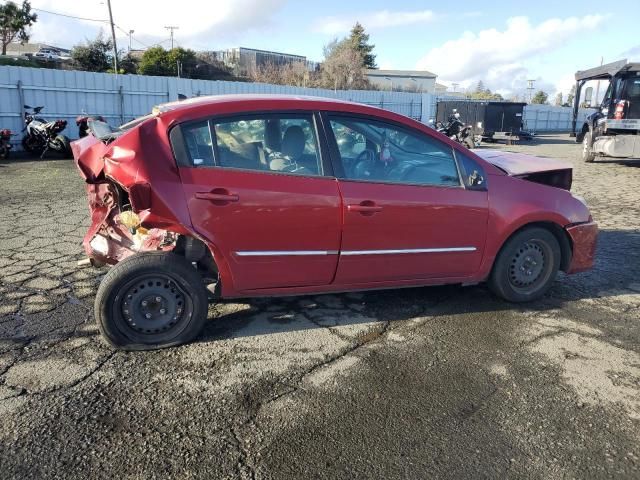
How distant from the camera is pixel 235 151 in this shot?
358 centimetres

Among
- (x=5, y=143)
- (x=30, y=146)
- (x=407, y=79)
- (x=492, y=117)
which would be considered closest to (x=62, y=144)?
(x=30, y=146)

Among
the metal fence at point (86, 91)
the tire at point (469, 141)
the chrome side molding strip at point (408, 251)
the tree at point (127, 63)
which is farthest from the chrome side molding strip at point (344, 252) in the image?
the tree at point (127, 63)

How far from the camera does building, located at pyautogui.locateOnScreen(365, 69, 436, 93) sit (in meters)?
62.8

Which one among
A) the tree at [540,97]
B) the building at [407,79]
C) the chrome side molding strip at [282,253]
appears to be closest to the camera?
the chrome side molding strip at [282,253]

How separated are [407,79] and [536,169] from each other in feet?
216

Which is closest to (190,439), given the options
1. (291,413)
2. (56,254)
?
(291,413)

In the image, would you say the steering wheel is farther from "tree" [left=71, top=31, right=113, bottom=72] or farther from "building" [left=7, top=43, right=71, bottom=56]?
"building" [left=7, top=43, right=71, bottom=56]

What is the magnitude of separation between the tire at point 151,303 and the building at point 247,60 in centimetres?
4107

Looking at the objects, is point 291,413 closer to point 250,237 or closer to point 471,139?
point 250,237

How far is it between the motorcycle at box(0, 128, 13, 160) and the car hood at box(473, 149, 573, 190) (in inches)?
466

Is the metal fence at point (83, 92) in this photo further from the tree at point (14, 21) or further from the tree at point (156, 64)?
the tree at point (14, 21)

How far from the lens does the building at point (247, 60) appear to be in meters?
43.4

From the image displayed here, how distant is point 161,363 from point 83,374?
47 cm

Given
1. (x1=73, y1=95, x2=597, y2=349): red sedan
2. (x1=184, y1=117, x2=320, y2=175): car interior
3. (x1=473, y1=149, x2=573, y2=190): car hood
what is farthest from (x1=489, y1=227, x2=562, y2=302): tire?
(x1=184, y1=117, x2=320, y2=175): car interior
